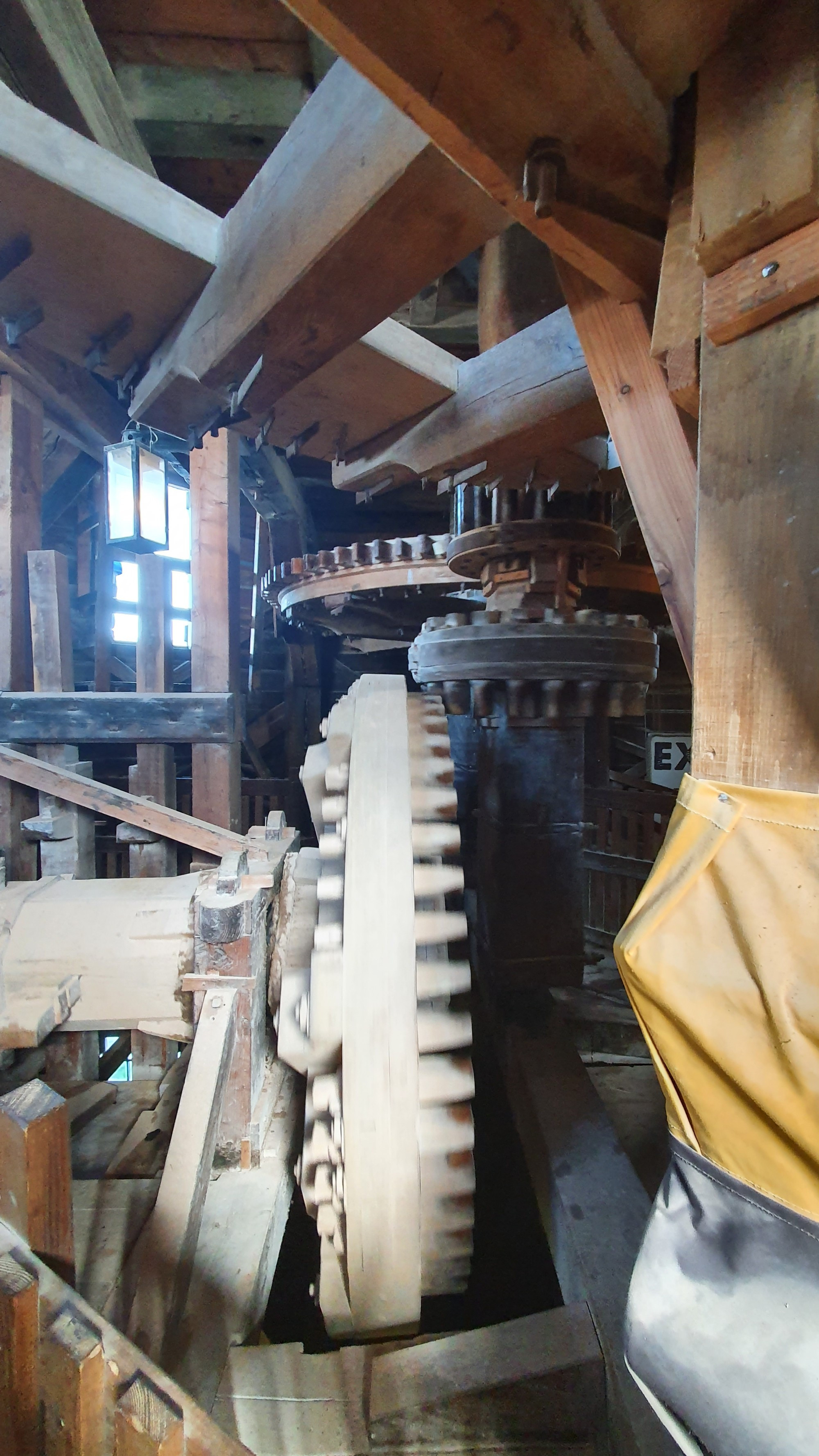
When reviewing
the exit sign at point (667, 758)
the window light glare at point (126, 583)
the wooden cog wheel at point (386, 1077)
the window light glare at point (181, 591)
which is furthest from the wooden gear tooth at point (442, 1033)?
the window light glare at point (126, 583)

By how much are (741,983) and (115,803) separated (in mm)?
2861

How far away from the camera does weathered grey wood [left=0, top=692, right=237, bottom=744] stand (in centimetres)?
317

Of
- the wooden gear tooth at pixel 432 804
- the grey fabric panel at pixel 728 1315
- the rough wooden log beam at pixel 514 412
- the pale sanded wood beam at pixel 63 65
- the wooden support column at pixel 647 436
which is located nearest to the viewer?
the grey fabric panel at pixel 728 1315

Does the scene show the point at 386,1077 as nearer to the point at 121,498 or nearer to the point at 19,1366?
the point at 19,1366

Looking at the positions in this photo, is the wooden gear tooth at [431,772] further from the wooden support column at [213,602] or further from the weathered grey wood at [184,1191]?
the wooden support column at [213,602]

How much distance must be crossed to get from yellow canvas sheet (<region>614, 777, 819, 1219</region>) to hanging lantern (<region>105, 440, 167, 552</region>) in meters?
2.87

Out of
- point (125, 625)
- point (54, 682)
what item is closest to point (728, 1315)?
point (54, 682)

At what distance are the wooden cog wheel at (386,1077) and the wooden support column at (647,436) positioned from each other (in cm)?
78

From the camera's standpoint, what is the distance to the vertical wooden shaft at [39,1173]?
868 millimetres

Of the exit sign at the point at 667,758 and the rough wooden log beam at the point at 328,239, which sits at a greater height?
the rough wooden log beam at the point at 328,239

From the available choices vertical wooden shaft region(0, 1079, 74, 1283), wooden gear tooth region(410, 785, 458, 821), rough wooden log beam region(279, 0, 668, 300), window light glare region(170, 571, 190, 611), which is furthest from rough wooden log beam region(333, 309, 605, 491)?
window light glare region(170, 571, 190, 611)

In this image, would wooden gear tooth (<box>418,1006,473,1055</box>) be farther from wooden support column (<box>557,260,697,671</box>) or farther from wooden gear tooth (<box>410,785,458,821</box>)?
wooden support column (<box>557,260,697,671</box>)

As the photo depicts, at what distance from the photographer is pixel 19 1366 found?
75 cm

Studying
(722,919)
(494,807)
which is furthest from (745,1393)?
(494,807)
